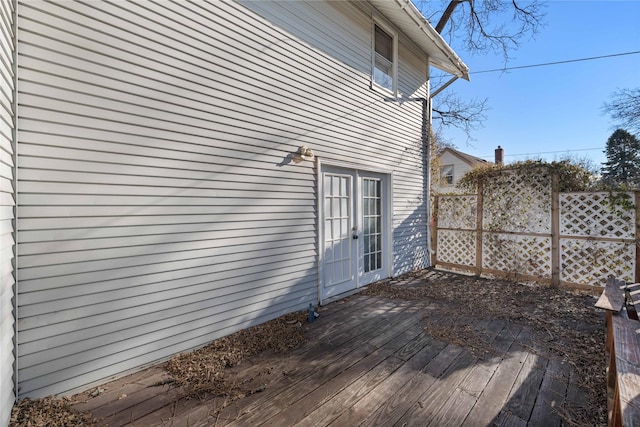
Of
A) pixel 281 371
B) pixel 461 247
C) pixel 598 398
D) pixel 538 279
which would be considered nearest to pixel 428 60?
pixel 461 247

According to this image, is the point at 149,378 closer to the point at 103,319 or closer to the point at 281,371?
the point at 103,319

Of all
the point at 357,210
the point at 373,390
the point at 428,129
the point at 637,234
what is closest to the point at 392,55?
the point at 428,129

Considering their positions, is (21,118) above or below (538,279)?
above

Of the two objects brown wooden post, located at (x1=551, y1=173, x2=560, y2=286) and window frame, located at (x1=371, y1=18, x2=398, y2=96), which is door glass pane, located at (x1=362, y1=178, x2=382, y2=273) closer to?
window frame, located at (x1=371, y1=18, x2=398, y2=96)

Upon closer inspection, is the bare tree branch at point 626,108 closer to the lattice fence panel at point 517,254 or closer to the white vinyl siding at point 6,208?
the lattice fence panel at point 517,254

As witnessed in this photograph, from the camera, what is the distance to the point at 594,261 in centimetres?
438

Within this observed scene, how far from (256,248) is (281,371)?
1.32 metres

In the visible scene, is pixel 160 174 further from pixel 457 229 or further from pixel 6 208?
pixel 457 229

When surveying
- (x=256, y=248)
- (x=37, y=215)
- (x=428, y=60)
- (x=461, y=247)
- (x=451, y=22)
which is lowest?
(x=461, y=247)

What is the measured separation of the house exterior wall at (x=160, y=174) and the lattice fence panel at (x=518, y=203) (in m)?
3.73

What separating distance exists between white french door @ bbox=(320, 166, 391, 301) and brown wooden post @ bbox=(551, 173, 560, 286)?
283 cm

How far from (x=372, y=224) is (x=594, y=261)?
360cm

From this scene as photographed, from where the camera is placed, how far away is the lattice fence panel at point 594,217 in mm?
4156

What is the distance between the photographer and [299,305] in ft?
11.8
